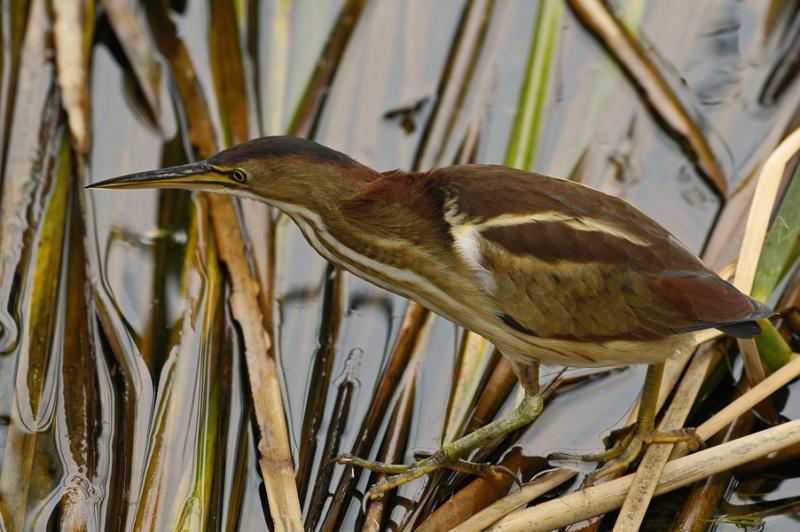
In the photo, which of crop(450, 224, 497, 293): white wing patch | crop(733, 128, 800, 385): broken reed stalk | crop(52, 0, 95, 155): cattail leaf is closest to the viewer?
crop(450, 224, 497, 293): white wing patch

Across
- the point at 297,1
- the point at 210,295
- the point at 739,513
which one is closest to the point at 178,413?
the point at 210,295

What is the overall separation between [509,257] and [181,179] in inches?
30.2

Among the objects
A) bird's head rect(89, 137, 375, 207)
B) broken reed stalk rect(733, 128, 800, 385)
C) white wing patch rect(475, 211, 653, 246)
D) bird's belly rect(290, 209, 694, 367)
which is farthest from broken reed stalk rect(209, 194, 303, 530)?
broken reed stalk rect(733, 128, 800, 385)

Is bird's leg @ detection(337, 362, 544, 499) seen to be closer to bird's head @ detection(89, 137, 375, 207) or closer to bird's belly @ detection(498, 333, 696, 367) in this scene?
bird's belly @ detection(498, 333, 696, 367)

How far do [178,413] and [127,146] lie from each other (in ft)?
3.85

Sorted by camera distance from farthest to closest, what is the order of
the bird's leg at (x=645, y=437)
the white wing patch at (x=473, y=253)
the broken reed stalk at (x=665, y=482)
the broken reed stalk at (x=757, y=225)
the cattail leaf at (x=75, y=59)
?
the cattail leaf at (x=75, y=59) < the broken reed stalk at (x=757, y=225) < the bird's leg at (x=645, y=437) < the white wing patch at (x=473, y=253) < the broken reed stalk at (x=665, y=482)

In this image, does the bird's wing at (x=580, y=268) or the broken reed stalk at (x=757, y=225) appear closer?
the bird's wing at (x=580, y=268)

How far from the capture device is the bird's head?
8.78 ft

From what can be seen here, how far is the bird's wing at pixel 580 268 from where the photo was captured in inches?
103

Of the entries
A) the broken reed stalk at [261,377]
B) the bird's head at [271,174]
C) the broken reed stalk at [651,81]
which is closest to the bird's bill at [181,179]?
the bird's head at [271,174]

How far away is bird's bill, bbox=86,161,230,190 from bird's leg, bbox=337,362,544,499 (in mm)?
708

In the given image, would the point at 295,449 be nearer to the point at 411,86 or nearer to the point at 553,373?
the point at 553,373

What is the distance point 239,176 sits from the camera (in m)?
2.70

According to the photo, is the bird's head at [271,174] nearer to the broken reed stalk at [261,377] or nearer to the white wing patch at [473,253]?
the white wing patch at [473,253]
